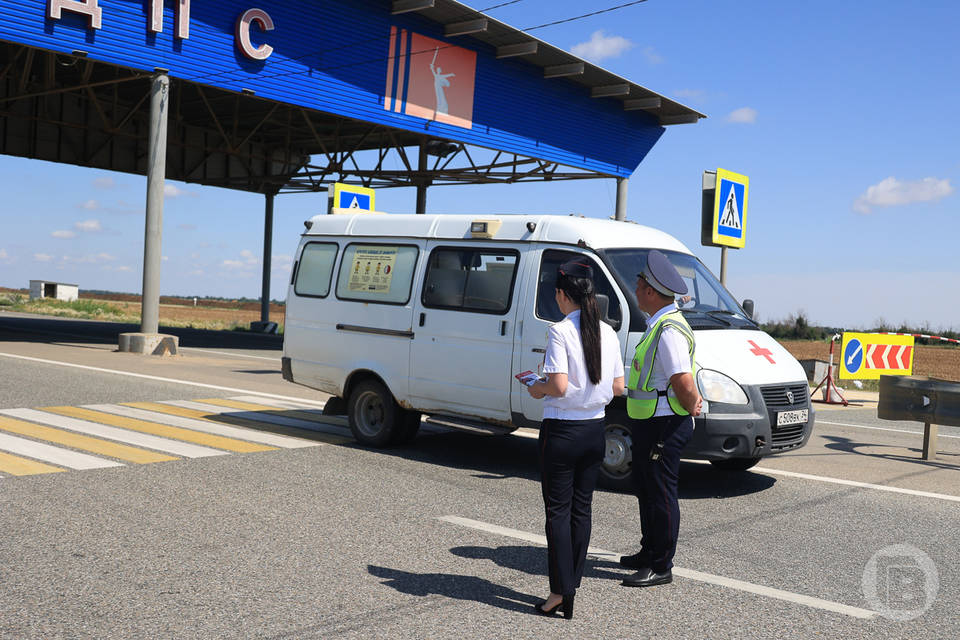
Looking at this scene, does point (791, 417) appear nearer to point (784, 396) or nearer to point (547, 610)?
point (784, 396)

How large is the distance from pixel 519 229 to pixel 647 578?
12.9ft

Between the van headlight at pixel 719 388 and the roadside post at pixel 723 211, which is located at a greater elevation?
the roadside post at pixel 723 211

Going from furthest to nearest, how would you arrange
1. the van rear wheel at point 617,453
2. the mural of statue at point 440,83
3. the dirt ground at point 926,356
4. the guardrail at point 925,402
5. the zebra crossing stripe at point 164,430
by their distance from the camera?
the dirt ground at point 926,356 → the mural of statue at point 440,83 → the guardrail at point 925,402 → the zebra crossing stripe at point 164,430 → the van rear wheel at point 617,453

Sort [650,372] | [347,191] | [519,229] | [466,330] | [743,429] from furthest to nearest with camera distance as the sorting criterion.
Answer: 1. [347,191]
2. [466,330]
3. [519,229]
4. [743,429]
5. [650,372]

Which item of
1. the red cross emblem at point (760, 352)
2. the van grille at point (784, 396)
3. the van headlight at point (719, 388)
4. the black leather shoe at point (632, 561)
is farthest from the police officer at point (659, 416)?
the red cross emblem at point (760, 352)

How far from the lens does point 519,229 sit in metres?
8.11

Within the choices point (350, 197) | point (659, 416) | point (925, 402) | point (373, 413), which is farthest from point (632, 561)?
point (350, 197)

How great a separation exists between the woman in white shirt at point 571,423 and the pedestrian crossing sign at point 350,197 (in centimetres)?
1324

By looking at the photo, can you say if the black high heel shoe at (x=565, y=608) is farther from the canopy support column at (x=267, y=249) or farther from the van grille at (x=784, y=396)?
the canopy support column at (x=267, y=249)

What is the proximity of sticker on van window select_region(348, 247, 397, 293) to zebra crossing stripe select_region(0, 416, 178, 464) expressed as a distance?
256cm

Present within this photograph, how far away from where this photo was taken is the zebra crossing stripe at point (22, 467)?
23.6 feet

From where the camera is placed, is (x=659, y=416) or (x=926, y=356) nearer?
(x=659, y=416)

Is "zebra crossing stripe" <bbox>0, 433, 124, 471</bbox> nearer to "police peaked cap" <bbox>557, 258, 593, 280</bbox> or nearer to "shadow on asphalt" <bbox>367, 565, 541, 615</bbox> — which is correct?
"shadow on asphalt" <bbox>367, 565, 541, 615</bbox>

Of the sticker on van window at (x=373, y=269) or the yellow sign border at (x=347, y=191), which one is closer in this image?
the sticker on van window at (x=373, y=269)
